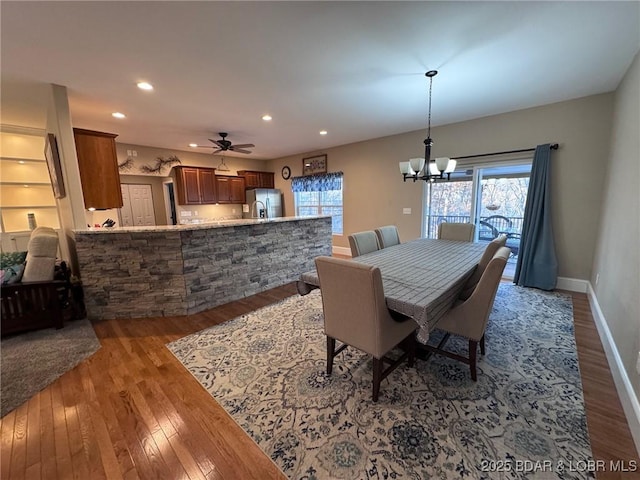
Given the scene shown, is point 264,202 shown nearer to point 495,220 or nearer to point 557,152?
point 495,220

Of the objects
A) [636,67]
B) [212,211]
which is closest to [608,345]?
[636,67]

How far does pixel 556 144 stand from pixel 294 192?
5.45 metres

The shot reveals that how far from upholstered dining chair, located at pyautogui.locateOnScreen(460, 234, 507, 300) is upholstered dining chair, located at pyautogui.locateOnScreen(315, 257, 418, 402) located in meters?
0.79

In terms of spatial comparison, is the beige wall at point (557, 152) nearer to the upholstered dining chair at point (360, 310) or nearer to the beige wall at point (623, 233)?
the beige wall at point (623, 233)

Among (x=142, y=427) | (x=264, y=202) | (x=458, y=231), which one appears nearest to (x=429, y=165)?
(x=458, y=231)

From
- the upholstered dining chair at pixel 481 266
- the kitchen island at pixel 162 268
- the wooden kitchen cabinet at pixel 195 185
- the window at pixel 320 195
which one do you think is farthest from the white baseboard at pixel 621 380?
the wooden kitchen cabinet at pixel 195 185

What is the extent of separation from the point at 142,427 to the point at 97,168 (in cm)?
311

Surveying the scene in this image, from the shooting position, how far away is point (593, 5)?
1.71m

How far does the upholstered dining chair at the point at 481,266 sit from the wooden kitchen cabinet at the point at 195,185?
19.0ft

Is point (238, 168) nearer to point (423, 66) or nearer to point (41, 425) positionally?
point (423, 66)

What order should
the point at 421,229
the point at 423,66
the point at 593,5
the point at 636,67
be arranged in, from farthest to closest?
the point at 421,229 → the point at 423,66 → the point at 636,67 → the point at 593,5

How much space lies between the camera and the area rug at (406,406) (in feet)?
4.35

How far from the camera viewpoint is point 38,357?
7.51 ft

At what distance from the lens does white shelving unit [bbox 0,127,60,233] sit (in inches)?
158
